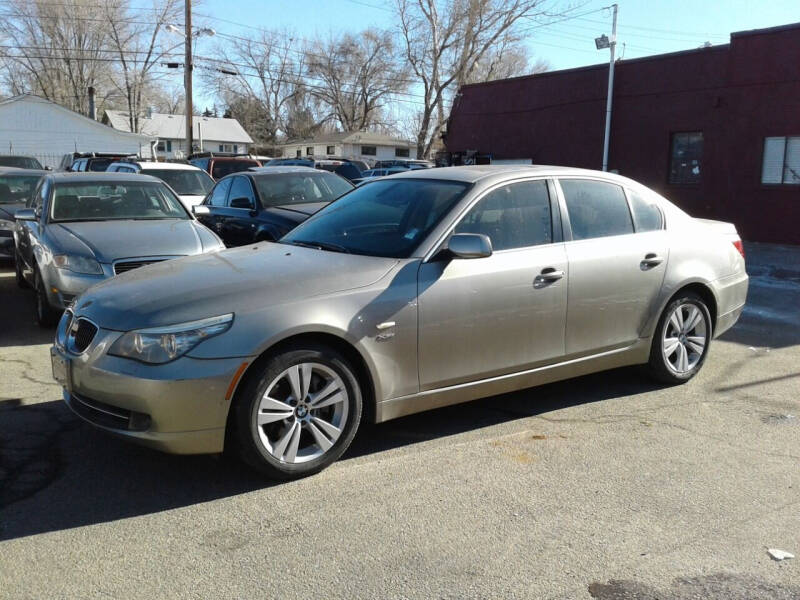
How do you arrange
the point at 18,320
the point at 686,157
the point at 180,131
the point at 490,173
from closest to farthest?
the point at 490,173 < the point at 18,320 < the point at 686,157 < the point at 180,131

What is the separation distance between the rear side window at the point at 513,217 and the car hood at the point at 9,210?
30.4 ft

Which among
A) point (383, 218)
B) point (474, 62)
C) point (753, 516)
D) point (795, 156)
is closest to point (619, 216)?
point (383, 218)

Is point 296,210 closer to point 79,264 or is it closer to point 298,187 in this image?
point 298,187

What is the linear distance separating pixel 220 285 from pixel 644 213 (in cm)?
330

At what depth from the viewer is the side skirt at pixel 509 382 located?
4.44 metres

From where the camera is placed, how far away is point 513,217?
197 inches

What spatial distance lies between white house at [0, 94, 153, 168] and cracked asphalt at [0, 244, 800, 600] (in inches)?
1838

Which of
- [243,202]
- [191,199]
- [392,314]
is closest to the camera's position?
[392,314]

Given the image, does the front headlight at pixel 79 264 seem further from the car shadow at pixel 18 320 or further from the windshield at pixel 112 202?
the windshield at pixel 112 202

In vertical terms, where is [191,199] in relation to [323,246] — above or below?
above

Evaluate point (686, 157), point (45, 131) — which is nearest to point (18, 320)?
point (686, 157)

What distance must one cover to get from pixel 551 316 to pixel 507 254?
1.70ft

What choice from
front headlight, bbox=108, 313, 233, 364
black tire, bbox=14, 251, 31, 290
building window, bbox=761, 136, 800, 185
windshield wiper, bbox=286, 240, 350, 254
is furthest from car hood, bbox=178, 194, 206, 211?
building window, bbox=761, 136, 800, 185

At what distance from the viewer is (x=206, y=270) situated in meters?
4.54
